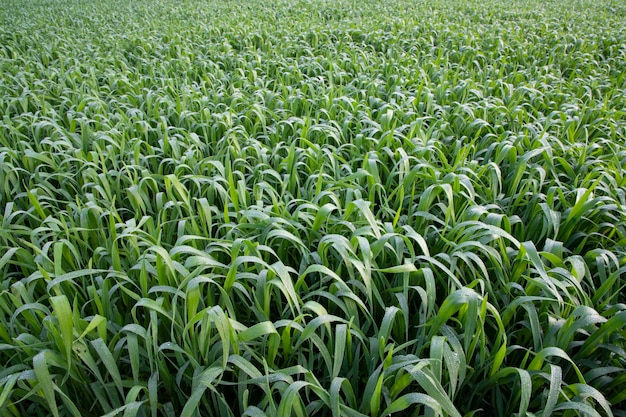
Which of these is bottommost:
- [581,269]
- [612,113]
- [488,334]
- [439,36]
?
[488,334]

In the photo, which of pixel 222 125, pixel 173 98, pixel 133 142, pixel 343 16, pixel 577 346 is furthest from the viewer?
pixel 343 16

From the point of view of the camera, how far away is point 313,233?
1.62 metres

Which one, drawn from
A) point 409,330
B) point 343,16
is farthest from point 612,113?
point 343,16

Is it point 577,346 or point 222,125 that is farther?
point 222,125

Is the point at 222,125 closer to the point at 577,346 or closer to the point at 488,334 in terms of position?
the point at 488,334

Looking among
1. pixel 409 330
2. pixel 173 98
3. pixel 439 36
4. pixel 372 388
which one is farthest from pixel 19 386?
pixel 439 36

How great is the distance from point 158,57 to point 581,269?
175 inches

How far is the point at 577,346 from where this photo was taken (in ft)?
4.25

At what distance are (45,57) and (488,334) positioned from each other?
481 cm

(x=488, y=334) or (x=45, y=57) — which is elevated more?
(x=45, y=57)

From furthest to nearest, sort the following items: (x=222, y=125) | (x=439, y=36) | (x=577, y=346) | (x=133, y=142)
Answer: (x=439, y=36) → (x=222, y=125) → (x=133, y=142) → (x=577, y=346)

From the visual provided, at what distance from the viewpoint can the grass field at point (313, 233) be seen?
1.11 m

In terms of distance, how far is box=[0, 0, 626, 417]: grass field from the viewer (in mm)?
1114

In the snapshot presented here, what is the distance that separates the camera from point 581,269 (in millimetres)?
1367
